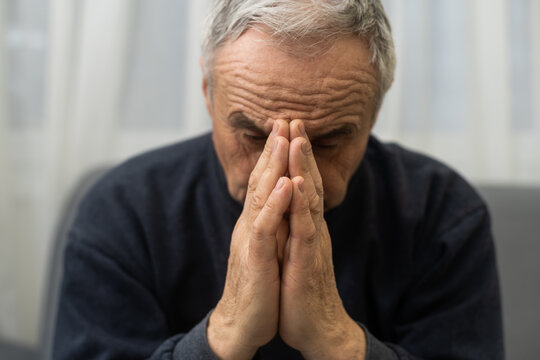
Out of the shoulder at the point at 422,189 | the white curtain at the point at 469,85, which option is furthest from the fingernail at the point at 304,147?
the white curtain at the point at 469,85

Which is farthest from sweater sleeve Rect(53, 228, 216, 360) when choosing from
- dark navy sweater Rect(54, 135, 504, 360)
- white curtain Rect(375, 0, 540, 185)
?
white curtain Rect(375, 0, 540, 185)

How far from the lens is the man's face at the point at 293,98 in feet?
2.66

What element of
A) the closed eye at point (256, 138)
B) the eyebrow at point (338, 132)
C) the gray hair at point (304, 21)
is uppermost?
the gray hair at point (304, 21)

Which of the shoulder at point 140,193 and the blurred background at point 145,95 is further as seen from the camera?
the blurred background at point 145,95

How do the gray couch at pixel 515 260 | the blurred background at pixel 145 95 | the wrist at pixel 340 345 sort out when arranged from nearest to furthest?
the wrist at pixel 340 345 → the gray couch at pixel 515 260 → the blurred background at pixel 145 95

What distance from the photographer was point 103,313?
994 millimetres

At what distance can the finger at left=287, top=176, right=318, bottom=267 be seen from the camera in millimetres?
776

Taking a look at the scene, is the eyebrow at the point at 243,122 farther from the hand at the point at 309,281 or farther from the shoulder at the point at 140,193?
the shoulder at the point at 140,193

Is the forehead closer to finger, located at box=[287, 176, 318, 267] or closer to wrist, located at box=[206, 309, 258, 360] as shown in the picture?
finger, located at box=[287, 176, 318, 267]

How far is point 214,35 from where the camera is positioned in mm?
888

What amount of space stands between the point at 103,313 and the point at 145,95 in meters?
0.93

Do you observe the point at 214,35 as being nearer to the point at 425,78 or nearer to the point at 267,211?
the point at 267,211

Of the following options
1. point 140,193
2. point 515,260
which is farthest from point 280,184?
point 515,260

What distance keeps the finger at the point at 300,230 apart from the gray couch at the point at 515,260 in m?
0.84
